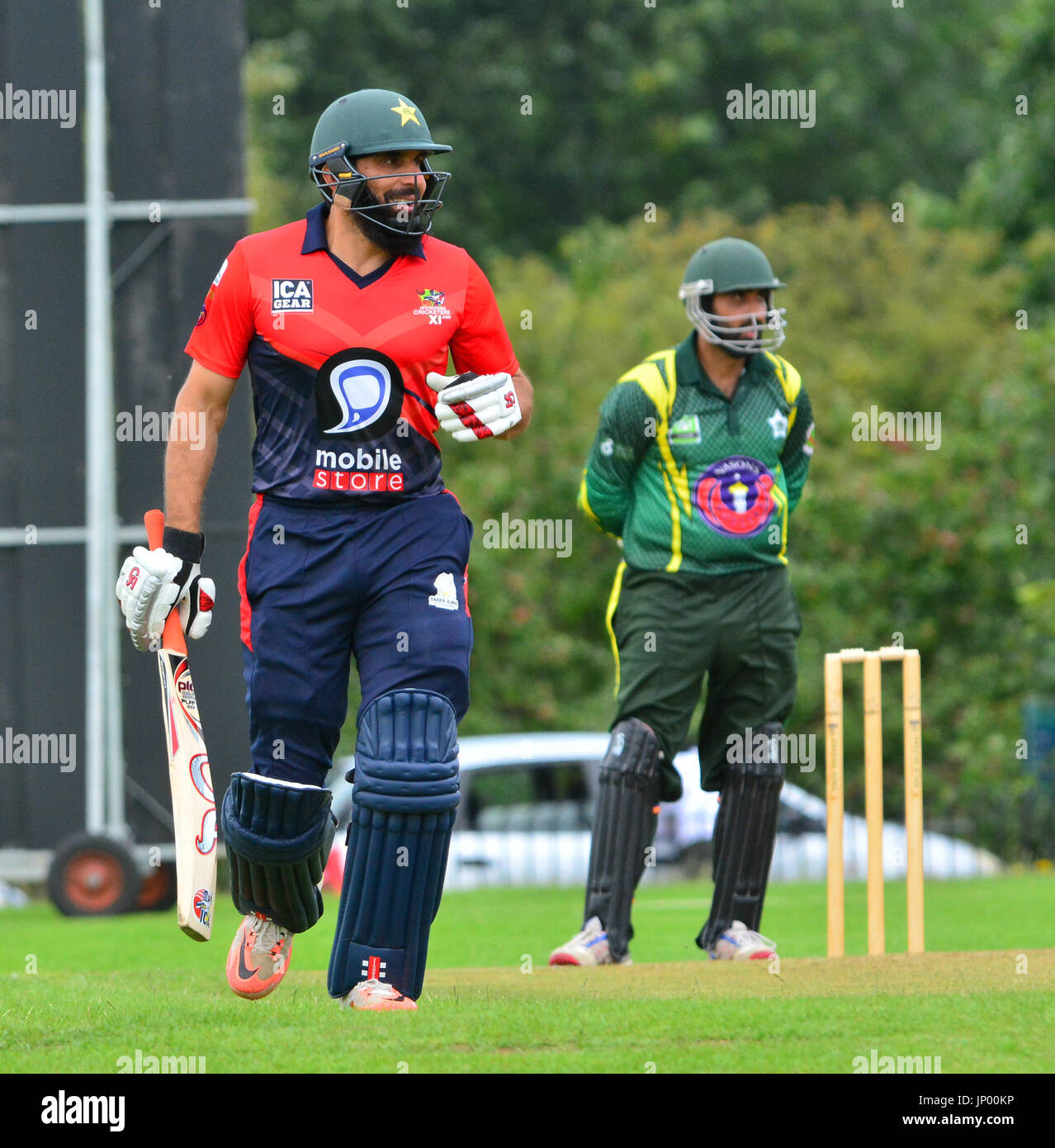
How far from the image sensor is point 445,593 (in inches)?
203

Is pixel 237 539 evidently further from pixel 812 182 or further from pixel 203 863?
pixel 812 182

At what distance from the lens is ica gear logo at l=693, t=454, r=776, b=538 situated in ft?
22.3

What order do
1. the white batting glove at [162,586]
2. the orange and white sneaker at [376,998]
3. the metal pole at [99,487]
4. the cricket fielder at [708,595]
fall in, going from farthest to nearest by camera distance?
the metal pole at [99,487]
the cricket fielder at [708,595]
the white batting glove at [162,586]
the orange and white sneaker at [376,998]

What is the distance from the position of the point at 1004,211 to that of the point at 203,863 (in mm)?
15494

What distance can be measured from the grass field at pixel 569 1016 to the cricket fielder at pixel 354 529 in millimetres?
332

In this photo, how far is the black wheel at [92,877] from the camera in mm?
10336

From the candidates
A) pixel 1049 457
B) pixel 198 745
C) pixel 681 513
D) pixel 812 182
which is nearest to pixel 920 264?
pixel 812 182

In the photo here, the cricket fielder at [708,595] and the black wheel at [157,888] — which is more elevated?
the cricket fielder at [708,595]

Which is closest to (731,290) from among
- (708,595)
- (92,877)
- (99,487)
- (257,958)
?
(708,595)

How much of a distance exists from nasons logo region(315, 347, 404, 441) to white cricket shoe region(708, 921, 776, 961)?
244cm

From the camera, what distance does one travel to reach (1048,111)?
18.2 metres

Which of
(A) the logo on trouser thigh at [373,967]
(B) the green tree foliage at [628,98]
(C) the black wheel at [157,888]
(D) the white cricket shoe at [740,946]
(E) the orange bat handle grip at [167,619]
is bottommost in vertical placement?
(C) the black wheel at [157,888]

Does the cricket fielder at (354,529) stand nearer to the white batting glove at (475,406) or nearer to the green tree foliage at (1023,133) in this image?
the white batting glove at (475,406)

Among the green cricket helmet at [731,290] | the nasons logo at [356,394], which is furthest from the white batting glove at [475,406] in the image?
the green cricket helmet at [731,290]
